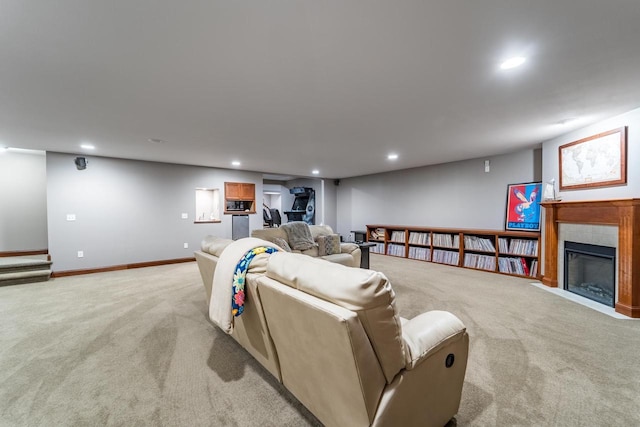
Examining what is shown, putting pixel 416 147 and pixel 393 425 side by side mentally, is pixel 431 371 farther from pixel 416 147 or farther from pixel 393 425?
pixel 416 147

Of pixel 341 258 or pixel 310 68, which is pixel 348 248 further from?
pixel 310 68

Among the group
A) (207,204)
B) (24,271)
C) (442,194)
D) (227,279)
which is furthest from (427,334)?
(207,204)

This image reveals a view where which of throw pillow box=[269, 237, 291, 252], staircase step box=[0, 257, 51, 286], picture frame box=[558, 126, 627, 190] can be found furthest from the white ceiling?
staircase step box=[0, 257, 51, 286]

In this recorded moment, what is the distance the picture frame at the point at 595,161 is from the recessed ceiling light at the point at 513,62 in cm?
222

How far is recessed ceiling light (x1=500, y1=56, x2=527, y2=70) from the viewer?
1.86 meters

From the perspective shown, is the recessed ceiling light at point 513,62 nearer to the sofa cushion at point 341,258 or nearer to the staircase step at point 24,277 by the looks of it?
the sofa cushion at point 341,258

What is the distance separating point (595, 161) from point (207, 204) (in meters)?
7.48

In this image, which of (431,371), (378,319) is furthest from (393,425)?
(378,319)

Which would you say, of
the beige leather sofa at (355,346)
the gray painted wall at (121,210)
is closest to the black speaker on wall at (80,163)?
the gray painted wall at (121,210)

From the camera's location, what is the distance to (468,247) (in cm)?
543

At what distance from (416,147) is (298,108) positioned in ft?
8.28

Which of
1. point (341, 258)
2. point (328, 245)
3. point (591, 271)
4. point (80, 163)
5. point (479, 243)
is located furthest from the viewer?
point (479, 243)

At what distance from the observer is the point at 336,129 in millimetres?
3498

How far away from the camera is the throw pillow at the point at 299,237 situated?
4.29 m
